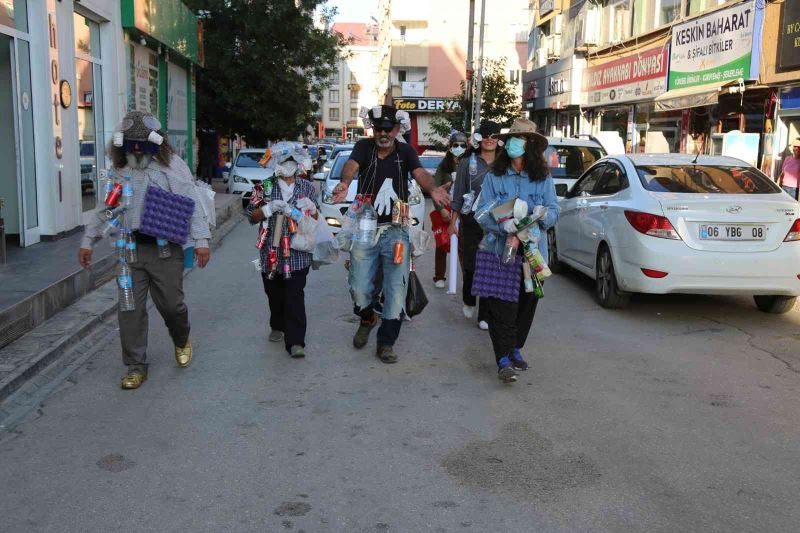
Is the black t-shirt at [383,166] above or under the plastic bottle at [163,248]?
above

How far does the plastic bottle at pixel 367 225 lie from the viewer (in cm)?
620

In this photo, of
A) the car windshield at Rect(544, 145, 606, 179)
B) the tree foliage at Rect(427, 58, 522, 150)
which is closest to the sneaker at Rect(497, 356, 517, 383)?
the car windshield at Rect(544, 145, 606, 179)

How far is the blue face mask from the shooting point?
18.7 ft

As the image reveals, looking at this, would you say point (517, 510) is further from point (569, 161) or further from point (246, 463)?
point (569, 161)

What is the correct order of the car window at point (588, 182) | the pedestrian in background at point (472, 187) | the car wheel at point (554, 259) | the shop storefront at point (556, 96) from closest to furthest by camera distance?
1. the pedestrian in background at point (472, 187)
2. the car window at point (588, 182)
3. the car wheel at point (554, 259)
4. the shop storefront at point (556, 96)

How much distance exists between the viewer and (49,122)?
11023mm

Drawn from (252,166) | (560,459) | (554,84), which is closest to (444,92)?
(554,84)

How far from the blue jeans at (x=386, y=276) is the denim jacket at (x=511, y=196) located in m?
0.75

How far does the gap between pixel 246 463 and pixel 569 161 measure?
10524mm

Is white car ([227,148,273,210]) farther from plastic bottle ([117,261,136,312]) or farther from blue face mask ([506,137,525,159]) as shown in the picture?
blue face mask ([506,137,525,159])

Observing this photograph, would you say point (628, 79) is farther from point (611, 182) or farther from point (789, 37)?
point (611, 182)

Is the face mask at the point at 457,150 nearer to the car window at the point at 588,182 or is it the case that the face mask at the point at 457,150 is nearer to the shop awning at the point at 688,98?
the car window at the point at 588,182

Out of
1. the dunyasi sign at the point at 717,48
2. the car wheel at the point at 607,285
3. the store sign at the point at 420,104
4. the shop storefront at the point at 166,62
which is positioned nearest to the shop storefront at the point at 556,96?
the dunyasi sign at the point at 717,48

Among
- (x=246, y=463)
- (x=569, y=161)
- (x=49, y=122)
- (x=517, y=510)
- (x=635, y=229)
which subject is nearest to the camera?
(x=517, y=510)
